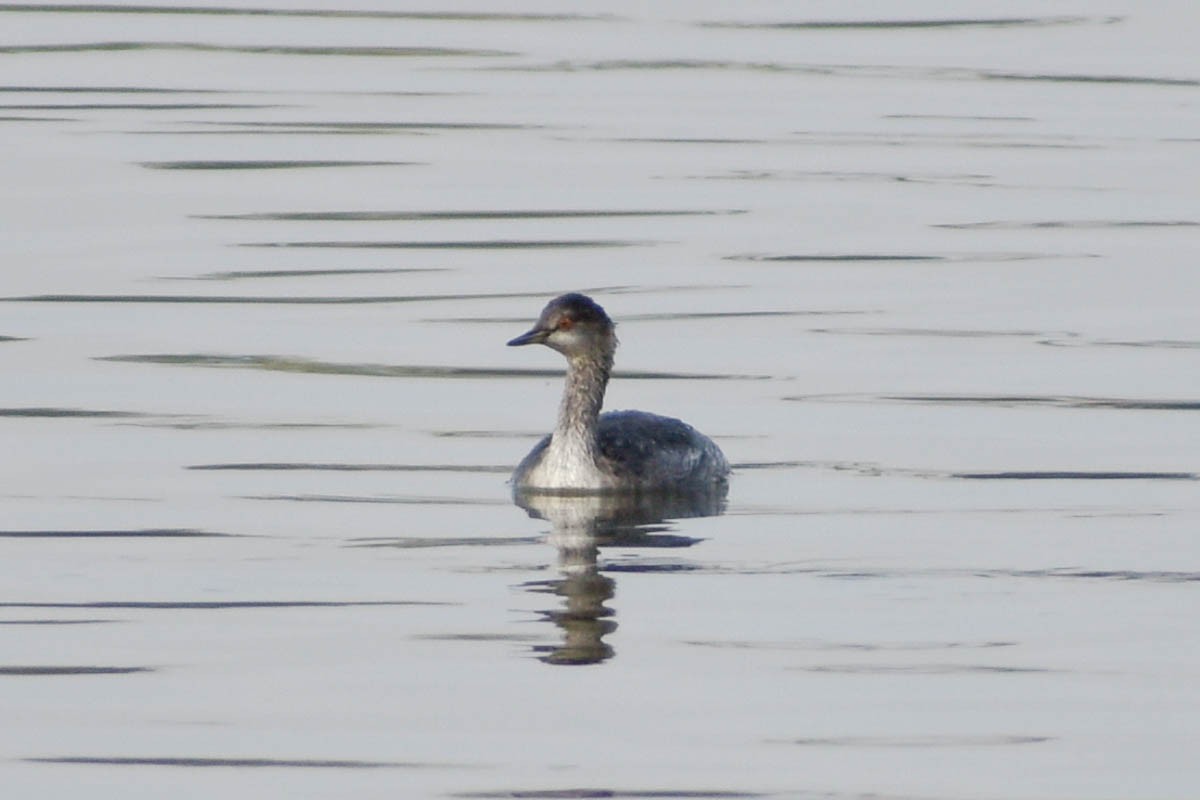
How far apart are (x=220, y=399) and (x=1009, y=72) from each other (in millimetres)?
17413

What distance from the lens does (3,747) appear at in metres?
10.1

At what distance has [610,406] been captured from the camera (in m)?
17.7

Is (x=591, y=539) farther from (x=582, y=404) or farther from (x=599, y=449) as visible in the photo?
(x=582, y=404)

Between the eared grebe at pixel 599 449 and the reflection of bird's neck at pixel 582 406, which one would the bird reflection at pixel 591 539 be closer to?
the eared grebe at pixel 599 449

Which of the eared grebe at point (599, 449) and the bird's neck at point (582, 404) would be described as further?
the bird's neck at point (582, 404)

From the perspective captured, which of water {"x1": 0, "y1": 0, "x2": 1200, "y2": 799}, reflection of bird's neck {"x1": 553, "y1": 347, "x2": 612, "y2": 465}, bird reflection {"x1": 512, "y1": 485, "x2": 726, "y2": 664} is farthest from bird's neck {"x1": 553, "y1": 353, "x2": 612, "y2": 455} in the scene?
water {"x1": 0, "y1": 0, "x2": 1200, "y2": 799}

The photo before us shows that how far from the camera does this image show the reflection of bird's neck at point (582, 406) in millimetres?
14992

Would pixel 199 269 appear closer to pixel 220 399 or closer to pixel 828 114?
pixel 220 399

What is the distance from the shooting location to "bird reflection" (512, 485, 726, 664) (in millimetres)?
11539

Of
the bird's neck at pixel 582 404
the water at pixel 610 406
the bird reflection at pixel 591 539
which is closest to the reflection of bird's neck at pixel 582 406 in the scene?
the bird's neck at pixel 582 404

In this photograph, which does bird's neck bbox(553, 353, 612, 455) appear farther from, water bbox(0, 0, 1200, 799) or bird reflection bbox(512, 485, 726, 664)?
water bbox(0, 0, 1200, 799)

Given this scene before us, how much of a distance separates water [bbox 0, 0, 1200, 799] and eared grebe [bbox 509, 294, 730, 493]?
247mm

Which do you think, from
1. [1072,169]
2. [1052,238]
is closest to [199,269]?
[1052,238]

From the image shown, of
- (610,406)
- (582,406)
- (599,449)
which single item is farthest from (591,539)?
(610,406)
